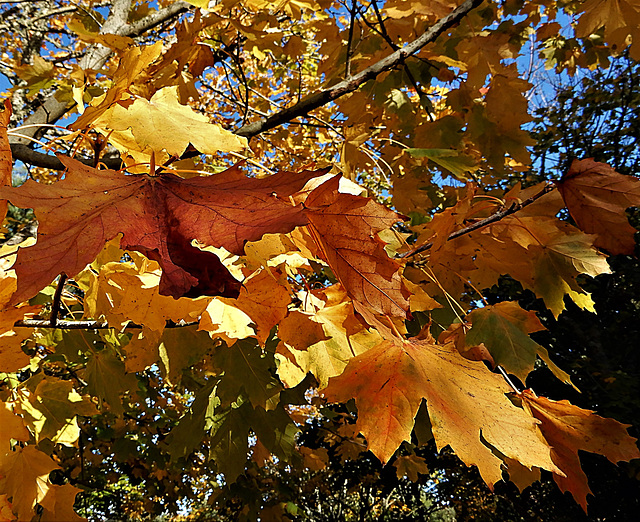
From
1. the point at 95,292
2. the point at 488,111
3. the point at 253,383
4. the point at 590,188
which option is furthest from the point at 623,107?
the point at 95,292

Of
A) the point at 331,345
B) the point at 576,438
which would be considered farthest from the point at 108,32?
the point at 576,438

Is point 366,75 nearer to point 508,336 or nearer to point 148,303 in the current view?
point 508,336

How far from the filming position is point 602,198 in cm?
97

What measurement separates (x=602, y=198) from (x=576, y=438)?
54cm

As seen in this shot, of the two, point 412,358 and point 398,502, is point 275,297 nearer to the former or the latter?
point 412,358

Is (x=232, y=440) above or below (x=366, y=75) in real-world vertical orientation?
below

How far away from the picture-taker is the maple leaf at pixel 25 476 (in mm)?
1195

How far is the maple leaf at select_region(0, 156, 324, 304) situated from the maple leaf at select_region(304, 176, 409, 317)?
0.29 feet

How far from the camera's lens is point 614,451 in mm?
876

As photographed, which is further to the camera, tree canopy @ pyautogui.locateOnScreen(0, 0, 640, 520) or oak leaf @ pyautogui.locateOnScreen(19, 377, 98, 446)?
oak leaf @ pyautogui.locateOnScreen(19, 377, 98, 446)

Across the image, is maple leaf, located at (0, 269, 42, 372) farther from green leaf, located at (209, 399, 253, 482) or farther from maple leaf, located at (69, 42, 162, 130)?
green leaf, located at (209, 399, 253, 482)

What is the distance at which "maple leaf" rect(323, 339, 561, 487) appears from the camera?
2.42 ft

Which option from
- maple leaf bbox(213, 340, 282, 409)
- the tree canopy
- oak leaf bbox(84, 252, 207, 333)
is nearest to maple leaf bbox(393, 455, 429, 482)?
the tree canopy

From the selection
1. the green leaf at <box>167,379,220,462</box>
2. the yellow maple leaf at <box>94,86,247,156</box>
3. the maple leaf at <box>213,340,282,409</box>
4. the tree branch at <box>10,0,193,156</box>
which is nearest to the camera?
the yellow maple leaf at <box>94,86,247,156</box>
